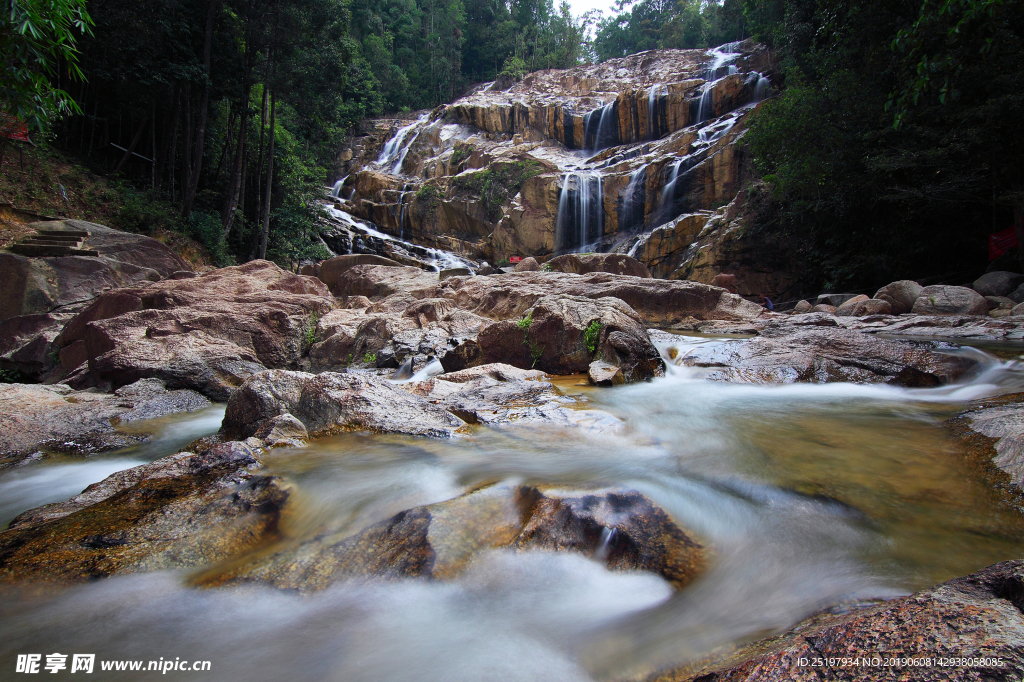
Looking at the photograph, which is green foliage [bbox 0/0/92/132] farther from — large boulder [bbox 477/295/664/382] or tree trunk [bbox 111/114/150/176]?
tree trunk [bbox 111/114/150/176]

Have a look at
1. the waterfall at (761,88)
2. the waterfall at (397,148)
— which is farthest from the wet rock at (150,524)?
the waterfall at (397,148)

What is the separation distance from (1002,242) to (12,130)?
24.2m

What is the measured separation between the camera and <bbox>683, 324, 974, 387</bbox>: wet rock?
4746 mm

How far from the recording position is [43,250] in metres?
9.64

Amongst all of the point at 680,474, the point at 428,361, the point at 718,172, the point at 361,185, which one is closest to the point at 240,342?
the point at 428,361

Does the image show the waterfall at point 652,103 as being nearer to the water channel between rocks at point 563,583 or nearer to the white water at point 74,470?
the water channel between rocks at point 563,583

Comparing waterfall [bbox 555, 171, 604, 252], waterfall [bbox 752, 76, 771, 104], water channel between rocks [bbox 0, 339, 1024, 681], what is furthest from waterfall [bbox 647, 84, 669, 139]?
water channel between rocks [bbox 0, 339, 1024, 681]

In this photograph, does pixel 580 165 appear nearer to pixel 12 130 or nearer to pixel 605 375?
pixel 12 130

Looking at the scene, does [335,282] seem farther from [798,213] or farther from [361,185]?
[361,185]

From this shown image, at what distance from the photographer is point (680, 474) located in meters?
3.02

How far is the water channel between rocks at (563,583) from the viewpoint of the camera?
175 centimetres

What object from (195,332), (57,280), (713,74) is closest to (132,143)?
(57,280)

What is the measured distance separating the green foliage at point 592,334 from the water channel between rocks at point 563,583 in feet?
10.1

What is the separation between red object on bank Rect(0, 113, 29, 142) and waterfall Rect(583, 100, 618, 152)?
2722cm
